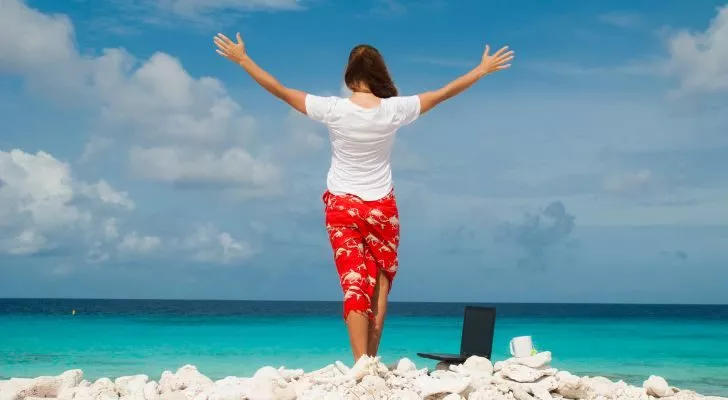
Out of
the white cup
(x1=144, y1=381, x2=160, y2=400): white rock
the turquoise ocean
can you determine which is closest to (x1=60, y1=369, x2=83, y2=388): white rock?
(x1=144, y1=381, x2=160, y2=400): white rock

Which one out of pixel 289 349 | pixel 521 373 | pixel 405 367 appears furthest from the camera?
pixel 289 349

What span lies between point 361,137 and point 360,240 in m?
0.62

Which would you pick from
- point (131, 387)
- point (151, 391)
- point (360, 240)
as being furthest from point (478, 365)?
point (131, 387)

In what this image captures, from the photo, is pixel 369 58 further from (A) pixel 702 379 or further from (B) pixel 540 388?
(A) pixel 702 379

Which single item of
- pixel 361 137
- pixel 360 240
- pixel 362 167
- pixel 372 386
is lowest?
pixel 372 386

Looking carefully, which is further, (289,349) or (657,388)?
(289,349)

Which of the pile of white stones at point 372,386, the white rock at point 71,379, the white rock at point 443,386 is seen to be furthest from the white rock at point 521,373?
the white rock at point 71,379

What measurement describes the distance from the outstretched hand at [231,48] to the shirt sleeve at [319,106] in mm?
490

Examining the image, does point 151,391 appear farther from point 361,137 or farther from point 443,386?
point 361,137

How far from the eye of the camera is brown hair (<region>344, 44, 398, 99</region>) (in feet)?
17.4

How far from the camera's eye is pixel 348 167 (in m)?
5.36

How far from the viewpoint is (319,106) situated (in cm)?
520

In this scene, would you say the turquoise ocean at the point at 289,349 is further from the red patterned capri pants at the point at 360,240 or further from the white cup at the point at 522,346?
the red patterned capri pants at the point at 360,240

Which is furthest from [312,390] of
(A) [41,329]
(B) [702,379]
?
(A) [41,329]
